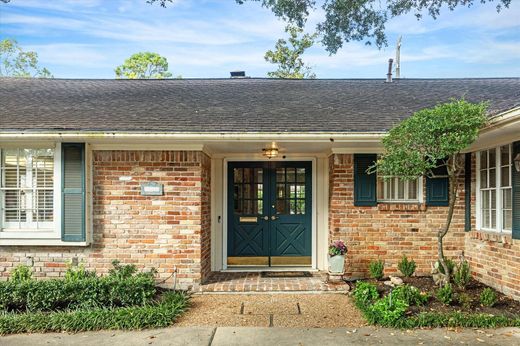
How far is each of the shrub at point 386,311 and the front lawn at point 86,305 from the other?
253 cm

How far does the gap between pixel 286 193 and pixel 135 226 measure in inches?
120

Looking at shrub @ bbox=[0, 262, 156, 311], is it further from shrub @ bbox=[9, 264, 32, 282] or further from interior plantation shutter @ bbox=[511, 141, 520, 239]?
interior plantation shutter @ bbox=[511, 141, 520, 239]

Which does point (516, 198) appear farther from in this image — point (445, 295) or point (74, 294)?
point (74, 294)

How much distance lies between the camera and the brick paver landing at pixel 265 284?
6637 mm

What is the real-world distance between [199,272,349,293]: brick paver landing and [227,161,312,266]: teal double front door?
0.69 meters

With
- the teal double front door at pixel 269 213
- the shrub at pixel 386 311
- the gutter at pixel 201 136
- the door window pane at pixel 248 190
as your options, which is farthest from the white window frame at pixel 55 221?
the shrub at pixel 386 311

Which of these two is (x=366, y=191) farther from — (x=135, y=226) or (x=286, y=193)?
(x=135, y=226)

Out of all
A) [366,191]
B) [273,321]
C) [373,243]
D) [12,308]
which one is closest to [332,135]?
[366,191]

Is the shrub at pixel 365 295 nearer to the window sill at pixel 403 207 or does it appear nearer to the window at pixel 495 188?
the window sill at pixel 403 207

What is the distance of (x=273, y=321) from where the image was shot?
5.28 meters

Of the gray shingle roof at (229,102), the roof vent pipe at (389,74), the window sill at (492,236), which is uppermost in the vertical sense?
the roof vent pipe at (389,74)

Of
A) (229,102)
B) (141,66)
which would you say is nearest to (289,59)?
(141,66)

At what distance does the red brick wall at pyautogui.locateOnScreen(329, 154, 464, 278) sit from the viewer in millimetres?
7164

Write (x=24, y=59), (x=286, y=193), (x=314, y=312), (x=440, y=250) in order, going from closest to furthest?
(x=314, y=312), (x=440, y=250), (x=286, y=193), (x=24, y=59)
